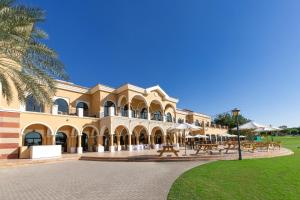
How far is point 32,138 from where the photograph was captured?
21766 mm

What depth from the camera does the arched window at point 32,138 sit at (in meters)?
21.5

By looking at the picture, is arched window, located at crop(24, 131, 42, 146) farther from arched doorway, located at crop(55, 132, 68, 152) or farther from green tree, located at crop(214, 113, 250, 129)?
green tree, located at crop(214, 113, 250, 129)

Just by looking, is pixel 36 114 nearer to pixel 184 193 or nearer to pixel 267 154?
pixel 184 193

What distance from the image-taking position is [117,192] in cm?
660

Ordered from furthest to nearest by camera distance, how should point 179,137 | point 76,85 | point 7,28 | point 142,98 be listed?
point 179,137 → point 142,98 → point 76,85 → point 7,28

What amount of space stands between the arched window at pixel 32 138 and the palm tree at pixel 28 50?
483 inches

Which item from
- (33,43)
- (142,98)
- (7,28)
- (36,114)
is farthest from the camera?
(142,98)

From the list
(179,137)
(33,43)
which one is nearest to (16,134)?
(33,43)


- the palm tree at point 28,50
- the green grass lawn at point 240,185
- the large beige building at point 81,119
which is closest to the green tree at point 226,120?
the large beige building at point 81,119

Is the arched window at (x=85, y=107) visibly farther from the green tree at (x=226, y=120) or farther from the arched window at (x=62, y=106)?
the green tree at (x=226, y=120)

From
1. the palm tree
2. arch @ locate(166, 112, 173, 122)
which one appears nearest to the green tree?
arch @ locate(166, 112, 173, 122)

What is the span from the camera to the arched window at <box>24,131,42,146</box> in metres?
21.5

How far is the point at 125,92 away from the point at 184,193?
22.0 m

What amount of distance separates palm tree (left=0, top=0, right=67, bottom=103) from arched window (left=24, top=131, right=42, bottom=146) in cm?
1226
